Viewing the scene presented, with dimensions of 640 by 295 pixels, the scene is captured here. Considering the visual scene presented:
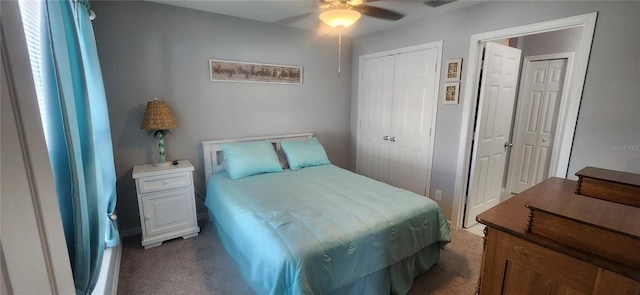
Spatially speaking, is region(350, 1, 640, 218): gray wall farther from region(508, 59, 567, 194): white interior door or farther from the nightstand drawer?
the nightstand drawer

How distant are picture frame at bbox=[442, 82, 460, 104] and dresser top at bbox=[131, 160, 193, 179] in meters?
2.72

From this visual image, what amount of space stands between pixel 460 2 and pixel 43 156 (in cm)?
303

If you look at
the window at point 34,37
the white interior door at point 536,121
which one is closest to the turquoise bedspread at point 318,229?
the window at point 34,37

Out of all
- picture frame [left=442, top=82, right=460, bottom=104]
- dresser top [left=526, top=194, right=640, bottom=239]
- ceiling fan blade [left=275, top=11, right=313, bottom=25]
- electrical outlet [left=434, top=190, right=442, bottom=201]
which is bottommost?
electrical outlet [left=434, top=190, right=442, bottom=201]

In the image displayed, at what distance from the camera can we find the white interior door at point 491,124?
269cm

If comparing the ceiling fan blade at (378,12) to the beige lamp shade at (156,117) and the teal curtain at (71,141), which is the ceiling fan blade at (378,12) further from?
the beige lamp shade at (156,117)

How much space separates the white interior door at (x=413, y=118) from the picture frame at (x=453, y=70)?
15cm

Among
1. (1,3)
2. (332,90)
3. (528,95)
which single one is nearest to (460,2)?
(332,90)

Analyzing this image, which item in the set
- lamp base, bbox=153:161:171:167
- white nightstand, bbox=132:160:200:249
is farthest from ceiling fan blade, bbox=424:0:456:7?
lamp base, bbox=153:161:171:167

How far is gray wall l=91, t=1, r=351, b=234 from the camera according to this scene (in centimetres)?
250

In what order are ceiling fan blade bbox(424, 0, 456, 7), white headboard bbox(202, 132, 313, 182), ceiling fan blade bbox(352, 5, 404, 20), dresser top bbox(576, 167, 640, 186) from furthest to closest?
white headboard bbox(202, 132, 313, 182), ceiling fan blade bbox(424, 0, 456, 7), ceiling fan blade bbox(352, 5, 404, 20), dresser top bbox(576, 167, 640, 186)

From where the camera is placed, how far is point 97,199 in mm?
1289

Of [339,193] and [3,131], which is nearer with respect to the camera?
[3,131]

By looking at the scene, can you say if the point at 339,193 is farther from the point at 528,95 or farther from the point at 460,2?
the point at 528,95
